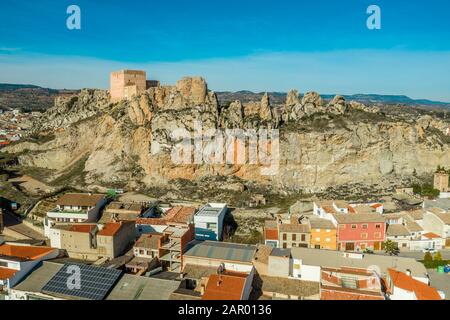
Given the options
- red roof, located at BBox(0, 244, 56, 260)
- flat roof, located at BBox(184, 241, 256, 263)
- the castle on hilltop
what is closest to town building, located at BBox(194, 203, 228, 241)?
flat roof, located at BBox(184, 241, 256, 263)

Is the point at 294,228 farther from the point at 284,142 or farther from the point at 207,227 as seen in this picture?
the point at 284,142

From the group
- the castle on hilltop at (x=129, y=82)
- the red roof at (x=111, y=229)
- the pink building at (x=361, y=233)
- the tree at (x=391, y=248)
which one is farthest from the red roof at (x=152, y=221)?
the castle on hilltop at (x=129, y=82)

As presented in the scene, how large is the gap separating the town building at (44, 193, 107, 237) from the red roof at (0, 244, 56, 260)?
4.81m

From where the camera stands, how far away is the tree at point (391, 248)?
Result: 27064 millimetres

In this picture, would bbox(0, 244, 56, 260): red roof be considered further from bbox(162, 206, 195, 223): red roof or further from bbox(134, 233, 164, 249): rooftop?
bbox(162, 206, 195, 223): red roof

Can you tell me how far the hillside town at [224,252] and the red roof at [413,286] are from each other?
0.05 metres

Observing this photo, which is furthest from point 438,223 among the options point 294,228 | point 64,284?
point 64,284

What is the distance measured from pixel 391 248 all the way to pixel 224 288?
15158 millimetres

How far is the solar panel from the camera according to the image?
18.8 meters

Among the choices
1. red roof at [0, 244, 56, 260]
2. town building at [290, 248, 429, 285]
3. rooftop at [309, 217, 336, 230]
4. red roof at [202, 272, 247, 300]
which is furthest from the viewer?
rooftop at [309, 217, 336, 230]

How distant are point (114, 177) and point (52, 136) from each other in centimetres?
2197

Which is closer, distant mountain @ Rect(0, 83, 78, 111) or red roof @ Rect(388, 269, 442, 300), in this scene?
red roof @ Rect(388, 269, 442, 300)

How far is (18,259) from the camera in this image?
22.0 meters

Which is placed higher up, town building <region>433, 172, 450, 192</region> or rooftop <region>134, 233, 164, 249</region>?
town building <region>433, 172, 450, 192</region>
